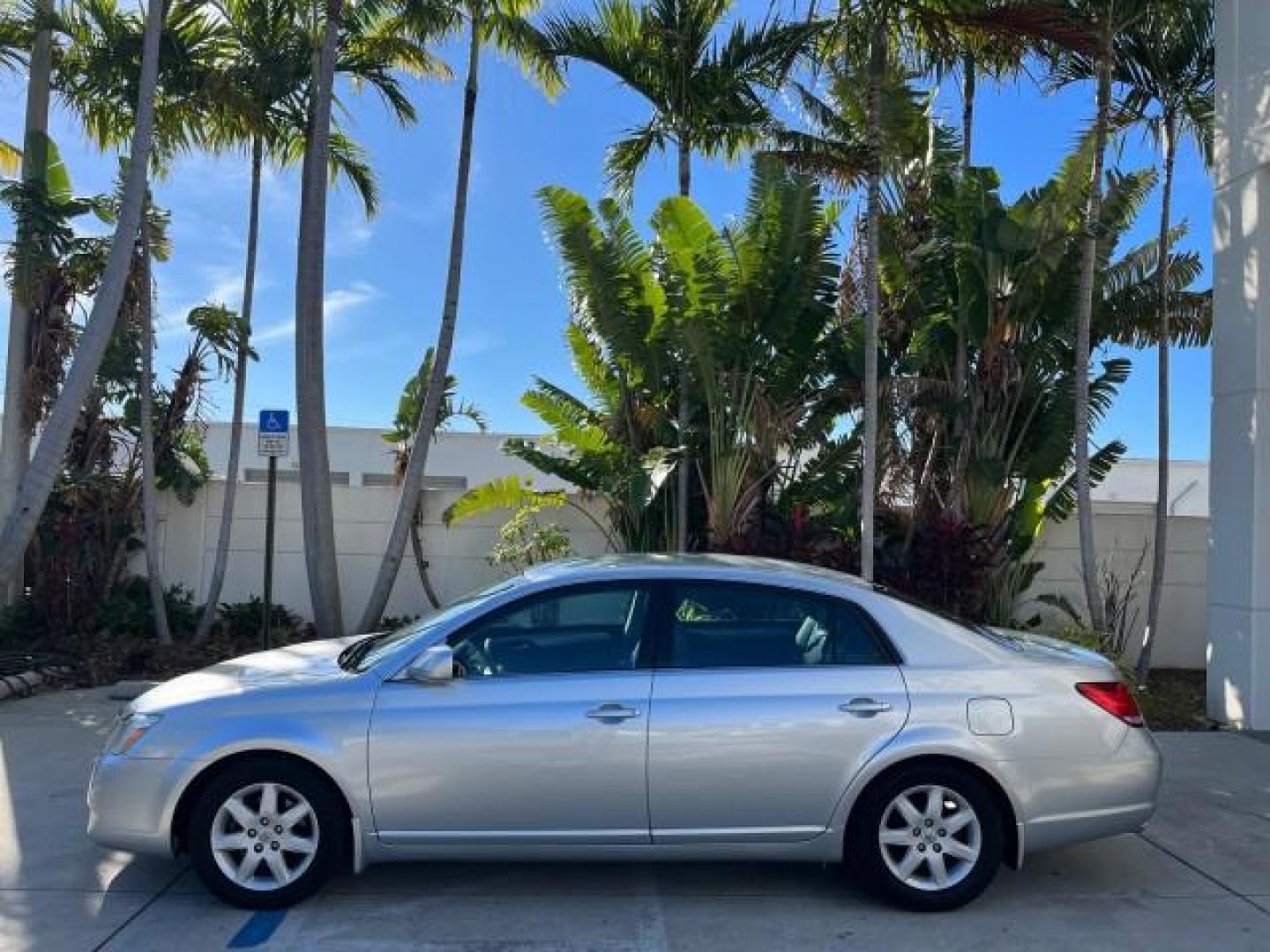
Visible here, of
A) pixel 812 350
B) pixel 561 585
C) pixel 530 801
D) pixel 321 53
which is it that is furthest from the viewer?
pixel 812 350

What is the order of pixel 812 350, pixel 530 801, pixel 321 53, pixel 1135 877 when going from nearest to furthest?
pixel 530 801, pixel 1135 877, pixel 321 53, pixel 812 350

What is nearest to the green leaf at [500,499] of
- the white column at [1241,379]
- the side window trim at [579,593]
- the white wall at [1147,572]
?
the white wall at [1147,572]

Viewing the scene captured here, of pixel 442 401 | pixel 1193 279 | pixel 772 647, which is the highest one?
pixel 1193 279

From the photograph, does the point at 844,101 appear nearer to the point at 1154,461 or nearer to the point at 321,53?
the point at 321,53

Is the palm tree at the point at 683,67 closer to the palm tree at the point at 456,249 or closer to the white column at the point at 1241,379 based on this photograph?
the palm tree at the point at 456,249

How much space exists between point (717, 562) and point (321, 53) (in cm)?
789

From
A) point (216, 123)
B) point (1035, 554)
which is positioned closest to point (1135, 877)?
point (1035, 554)

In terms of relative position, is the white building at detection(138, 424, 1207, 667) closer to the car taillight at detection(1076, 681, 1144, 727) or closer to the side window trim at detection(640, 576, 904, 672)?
the car taillight at detection(1076, 681, 1144, 727)

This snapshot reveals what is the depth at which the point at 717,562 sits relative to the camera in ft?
17.9

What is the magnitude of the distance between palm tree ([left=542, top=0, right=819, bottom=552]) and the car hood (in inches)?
246

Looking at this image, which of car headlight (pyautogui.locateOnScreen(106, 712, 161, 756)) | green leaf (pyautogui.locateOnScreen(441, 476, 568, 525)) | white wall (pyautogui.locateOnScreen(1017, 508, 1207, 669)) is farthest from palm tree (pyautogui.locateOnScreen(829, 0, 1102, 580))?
car headlight (pyautogui.locateOnScreen(106, 712, 161, 756))

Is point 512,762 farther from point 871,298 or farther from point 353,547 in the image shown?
point 353,547

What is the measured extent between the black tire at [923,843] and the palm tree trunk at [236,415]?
28.7 feet

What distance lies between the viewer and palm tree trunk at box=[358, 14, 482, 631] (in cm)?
1144
